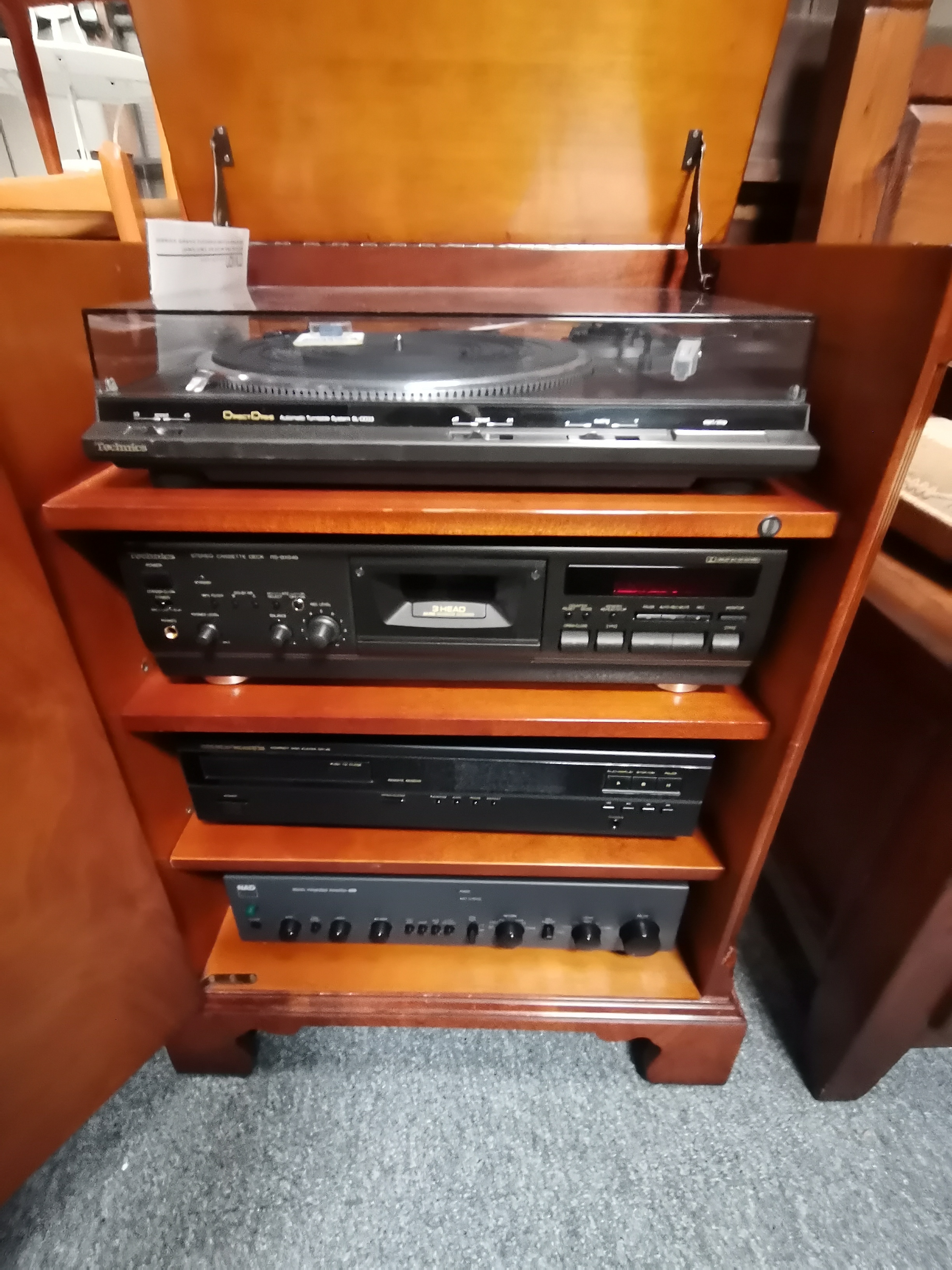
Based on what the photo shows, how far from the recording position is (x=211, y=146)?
2.62ft

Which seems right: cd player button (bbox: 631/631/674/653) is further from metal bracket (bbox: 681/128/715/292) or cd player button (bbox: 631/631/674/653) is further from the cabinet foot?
the cabinet foot

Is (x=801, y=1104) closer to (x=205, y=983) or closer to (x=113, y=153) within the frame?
(x=205, y=983)

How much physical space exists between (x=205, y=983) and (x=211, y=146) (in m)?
1.00

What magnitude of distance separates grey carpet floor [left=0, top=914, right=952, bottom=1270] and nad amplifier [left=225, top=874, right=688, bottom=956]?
0.20 meters

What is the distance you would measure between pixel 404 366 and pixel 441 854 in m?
0.51

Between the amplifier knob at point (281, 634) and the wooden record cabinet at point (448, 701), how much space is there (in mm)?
72

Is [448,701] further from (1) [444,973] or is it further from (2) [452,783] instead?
(1) [444,973]

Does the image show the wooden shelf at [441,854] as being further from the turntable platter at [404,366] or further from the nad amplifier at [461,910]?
the turntable platter at [404,366]

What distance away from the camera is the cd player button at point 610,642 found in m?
0.62

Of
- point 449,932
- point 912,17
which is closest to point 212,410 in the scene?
point 449,932

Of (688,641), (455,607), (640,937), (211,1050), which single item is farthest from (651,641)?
(211,1050)

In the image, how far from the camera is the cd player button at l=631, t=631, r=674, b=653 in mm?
618

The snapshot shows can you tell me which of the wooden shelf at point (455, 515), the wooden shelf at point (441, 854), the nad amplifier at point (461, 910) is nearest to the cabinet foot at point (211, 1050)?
the nad amplifier at point (461, 910)

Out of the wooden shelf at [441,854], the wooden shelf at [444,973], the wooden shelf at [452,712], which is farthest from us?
the wooden shelf at [444,973]
